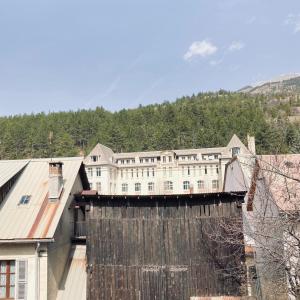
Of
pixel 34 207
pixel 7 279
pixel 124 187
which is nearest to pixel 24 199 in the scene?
pixel 34 207

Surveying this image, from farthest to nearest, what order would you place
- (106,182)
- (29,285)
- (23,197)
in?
(106,182)
(23,197)
(29,285)

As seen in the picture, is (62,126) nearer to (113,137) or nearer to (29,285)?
(113,137)

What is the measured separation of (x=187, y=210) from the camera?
14.9 meters

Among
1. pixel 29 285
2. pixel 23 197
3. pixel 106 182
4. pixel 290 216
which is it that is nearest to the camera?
pixel 290 216

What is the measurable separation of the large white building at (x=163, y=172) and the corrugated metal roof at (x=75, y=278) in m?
59.5

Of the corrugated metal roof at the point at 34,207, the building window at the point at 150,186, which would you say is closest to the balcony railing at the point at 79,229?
the corrugated metal roof at the point at 34,207

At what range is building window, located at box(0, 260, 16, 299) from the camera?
1353 cm

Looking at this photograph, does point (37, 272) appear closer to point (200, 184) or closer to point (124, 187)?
point (200, 184)

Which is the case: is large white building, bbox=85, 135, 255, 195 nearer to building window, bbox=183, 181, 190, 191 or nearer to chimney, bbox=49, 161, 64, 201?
building window, bbox=183, 181, 190, 191

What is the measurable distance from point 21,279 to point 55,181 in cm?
432

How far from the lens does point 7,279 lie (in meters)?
13.6

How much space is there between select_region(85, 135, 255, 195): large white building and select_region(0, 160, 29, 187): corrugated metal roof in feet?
190

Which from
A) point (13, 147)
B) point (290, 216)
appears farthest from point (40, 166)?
point (13, 147)

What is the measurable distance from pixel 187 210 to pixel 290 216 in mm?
5926
